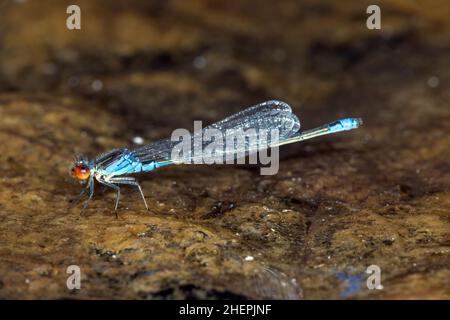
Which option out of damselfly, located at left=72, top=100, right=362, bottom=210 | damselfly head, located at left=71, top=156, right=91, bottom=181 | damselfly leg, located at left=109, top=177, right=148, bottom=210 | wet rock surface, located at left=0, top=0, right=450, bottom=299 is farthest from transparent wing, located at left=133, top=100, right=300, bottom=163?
damselfly head, located at left=71, top=156, right=91, bottom=181

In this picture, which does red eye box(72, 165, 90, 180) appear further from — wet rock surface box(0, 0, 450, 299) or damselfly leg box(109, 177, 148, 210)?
damselfly leg box(109, 177, 148, 210)

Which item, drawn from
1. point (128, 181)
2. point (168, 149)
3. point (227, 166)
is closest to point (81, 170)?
point (128, 181)

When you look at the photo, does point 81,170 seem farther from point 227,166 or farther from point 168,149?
point 227,166

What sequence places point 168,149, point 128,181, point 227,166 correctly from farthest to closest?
point 227,166, point 168,149, point 128,181

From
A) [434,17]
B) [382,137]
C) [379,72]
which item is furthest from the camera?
[434,17]

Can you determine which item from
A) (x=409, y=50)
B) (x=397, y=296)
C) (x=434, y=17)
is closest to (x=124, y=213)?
(x=397, y=296)

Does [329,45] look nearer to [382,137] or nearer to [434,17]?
[434,17]
